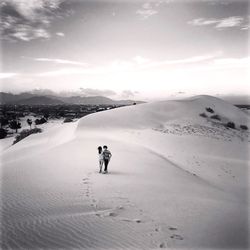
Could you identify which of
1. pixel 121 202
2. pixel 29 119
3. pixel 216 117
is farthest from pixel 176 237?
pixel 29 119

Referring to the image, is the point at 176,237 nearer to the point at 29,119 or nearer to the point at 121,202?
the point at 121,202

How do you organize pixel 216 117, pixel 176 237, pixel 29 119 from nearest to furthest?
pixel 176 237 → pixel 216 117 → pixel 29 119

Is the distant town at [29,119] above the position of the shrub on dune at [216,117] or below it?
below

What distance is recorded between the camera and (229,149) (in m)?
23.2

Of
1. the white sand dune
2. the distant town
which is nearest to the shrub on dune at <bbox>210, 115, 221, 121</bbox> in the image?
Result: the white sand dune

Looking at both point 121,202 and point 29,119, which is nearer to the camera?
point 121,202

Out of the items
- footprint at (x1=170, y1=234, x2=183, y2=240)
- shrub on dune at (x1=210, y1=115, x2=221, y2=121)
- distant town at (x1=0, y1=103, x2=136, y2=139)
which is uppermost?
shrub on dune at (x1=210, y1=115, x2=221, y2=121)

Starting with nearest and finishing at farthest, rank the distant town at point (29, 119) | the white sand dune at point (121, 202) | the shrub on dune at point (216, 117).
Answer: the white sand dune at point (121, 202)
the shrub on dune at point (216, 117)
the distant town at point (29, 119)

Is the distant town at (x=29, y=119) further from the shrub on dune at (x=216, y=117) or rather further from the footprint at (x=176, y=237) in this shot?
the footprint at (x=176, y=237)

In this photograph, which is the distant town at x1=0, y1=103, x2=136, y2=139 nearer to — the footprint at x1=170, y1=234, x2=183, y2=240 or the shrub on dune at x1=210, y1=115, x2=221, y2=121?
the shrub on dune at x1=210, y1=115, x2=221, y2=121

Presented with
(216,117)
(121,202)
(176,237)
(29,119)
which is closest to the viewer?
(176,237)

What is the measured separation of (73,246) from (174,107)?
33.7 m

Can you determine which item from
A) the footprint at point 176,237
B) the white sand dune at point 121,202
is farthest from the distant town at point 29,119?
the footprint at point 176,237

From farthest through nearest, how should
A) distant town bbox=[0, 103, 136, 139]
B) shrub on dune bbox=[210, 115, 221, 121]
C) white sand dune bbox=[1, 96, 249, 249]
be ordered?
distant town bbox=[0, 103, 136, 139], shrub on dune bbox=[210, 115, 221, 121], white sand dune bbox=[1, 96, 249, 249]
